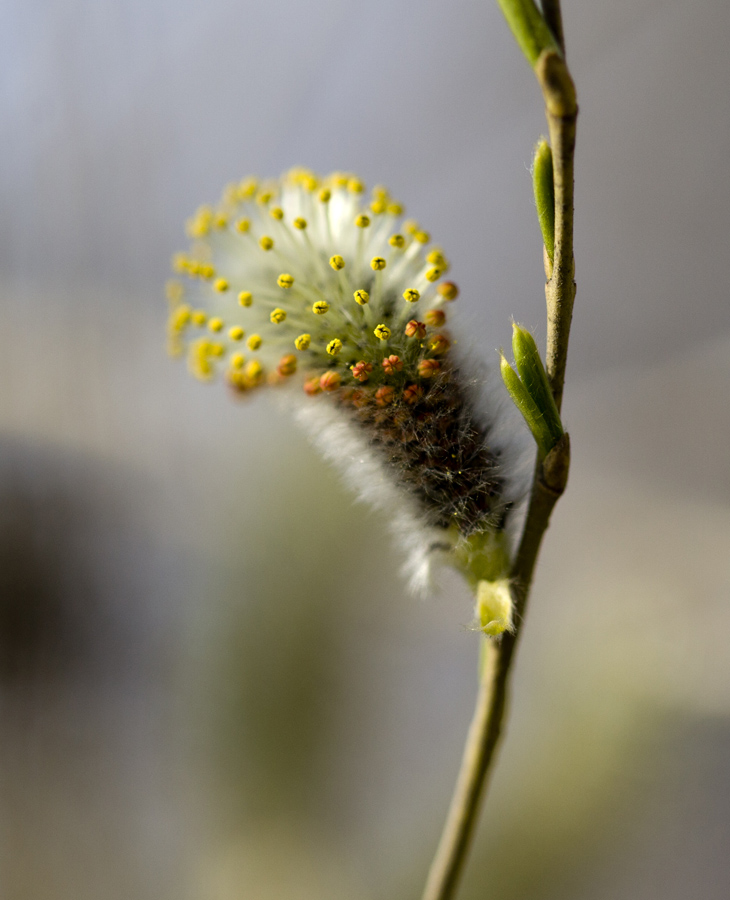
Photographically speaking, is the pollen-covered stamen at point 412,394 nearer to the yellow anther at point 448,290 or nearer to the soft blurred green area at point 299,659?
the yellow anther at point 448,290

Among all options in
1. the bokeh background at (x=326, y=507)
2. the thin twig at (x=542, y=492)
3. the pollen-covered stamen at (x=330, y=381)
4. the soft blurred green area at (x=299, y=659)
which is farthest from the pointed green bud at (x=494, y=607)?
the bokeh background at (x=326, y=507)

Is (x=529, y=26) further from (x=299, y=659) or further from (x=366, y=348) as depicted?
(x=299, y=659)

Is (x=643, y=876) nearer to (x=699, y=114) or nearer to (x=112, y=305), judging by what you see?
(x=699, y=114)

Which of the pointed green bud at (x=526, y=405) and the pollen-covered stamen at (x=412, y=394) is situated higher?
the pollen-covered stamen at (x=412, y=394)

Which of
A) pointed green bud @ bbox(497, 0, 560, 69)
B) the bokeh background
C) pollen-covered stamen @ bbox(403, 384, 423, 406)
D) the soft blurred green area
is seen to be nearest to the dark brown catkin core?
pollen-covered stamen @ bbox(403, 384, 423, 406)

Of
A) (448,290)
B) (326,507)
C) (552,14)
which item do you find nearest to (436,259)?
(448,290)

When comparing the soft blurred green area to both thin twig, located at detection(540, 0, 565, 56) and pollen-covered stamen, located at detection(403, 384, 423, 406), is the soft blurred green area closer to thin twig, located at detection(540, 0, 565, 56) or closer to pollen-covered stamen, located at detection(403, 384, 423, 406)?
pollen-covered stamen, located at detection(403, 384, 423, 406)
